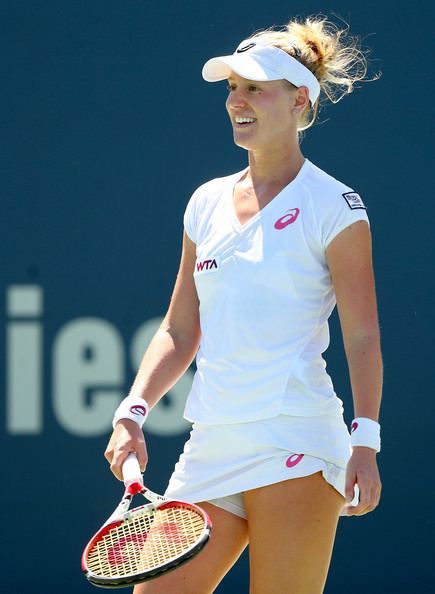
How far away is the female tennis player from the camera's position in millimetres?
2672

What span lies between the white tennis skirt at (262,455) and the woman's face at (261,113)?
63 cm

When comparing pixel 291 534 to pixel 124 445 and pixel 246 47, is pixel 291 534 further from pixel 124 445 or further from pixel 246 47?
pixel 246 47

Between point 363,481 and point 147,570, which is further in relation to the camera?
point 363,481

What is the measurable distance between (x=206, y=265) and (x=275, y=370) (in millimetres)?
295

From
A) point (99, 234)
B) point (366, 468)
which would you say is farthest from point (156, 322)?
point (366, 468)

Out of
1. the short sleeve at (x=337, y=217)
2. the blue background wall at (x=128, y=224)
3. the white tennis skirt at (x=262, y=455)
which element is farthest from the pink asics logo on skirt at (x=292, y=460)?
the blue background wall at (x=128, y=224)

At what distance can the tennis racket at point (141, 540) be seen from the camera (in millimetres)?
2445

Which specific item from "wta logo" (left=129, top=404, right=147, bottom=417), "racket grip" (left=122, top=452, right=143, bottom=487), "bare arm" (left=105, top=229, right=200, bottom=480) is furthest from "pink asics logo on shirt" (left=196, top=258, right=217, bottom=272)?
"racket grip" (left=122, top=452, right=143, bottom=487)

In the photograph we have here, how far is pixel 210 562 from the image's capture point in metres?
2.74

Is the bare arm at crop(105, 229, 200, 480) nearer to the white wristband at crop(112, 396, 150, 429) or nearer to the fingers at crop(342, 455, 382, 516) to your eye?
the white wristband at crop(112, 396, 150, 429)

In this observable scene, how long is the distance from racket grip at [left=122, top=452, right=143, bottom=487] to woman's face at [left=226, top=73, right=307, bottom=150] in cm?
74

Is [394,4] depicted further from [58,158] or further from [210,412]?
[210,412]

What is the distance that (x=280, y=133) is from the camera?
2.91 m

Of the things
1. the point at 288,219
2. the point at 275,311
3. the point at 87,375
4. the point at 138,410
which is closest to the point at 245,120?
the point at 288,219
